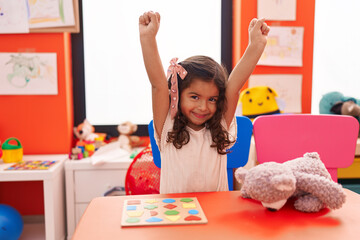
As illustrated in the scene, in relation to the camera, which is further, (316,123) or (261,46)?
(316,123)

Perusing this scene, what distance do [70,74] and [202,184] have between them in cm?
159

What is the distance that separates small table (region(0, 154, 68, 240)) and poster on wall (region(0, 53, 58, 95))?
49 cm

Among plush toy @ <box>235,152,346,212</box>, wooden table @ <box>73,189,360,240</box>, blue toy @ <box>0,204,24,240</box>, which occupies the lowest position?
blue toy @ <box>0,204,24,240</box>

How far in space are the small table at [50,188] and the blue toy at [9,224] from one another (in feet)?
0.65

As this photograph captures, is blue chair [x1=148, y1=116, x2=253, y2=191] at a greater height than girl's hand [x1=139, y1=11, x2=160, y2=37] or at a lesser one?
lesser

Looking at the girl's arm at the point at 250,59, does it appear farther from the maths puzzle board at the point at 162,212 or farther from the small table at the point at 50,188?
the small table at the point at 50,188

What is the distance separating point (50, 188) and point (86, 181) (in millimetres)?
248

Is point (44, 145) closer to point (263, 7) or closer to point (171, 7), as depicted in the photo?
point (171, 7)

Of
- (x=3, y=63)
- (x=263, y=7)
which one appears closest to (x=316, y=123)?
(x=263, y=7)

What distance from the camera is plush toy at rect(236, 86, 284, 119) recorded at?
193cm

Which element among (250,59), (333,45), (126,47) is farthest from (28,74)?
(333,45)

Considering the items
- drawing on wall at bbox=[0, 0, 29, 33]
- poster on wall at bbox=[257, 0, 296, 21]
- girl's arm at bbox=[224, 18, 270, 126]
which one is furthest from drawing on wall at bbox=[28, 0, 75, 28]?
girl's arm at bbox=[224, 18, 270, 126]

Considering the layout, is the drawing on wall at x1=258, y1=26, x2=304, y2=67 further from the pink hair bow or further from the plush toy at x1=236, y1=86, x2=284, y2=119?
the pink hair bow

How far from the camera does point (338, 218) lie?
64 cm
